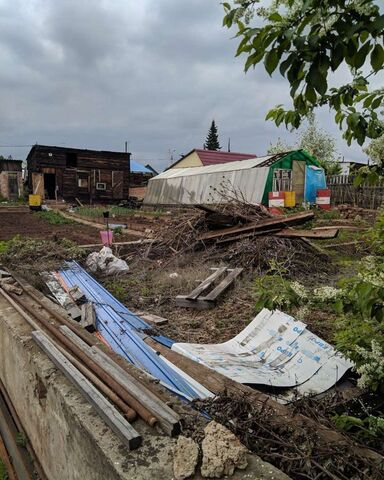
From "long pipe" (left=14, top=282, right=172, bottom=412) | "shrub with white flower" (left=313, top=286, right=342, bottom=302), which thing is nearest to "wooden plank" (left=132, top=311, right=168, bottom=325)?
"long pipe" (left=14, top=282, right=172, bottom=412)

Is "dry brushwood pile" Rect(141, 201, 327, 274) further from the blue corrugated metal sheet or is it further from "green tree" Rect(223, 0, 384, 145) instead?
"green tree" Rect(223, 0, 384, 145)

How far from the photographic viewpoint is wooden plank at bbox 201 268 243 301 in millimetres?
5758

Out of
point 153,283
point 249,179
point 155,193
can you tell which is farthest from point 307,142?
point 153,283

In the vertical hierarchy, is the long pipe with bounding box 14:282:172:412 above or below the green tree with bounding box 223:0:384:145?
below

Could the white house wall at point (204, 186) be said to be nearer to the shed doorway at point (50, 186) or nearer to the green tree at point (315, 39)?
the shed doorway at point (50, 186)

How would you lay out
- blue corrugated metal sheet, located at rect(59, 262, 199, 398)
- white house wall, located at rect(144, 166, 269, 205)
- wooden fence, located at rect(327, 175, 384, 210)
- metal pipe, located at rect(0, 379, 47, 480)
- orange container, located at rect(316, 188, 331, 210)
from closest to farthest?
metal pipe, located at rect(0, 379, 47, 480), blue corrugated metal sheet, located at rect(59, 262, 199, 398), wooden fence, located at rect(327, 175, 384, 210), orange container, located at rect(316, 188, 331, 210), white house wall, located at rect(144, 166, 269, 205)

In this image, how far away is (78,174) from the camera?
35.5 meters

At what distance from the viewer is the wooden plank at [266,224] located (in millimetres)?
7604

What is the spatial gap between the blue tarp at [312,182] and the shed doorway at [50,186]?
24.3 m

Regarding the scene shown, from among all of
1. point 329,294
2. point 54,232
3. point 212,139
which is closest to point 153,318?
point 329,294

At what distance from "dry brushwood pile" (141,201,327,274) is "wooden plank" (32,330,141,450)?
446 cm

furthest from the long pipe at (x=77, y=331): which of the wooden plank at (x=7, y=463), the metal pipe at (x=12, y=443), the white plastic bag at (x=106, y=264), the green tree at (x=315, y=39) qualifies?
the white plastic bag at (x=106, y=264)

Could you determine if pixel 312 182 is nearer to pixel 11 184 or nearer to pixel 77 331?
pixel 77 331

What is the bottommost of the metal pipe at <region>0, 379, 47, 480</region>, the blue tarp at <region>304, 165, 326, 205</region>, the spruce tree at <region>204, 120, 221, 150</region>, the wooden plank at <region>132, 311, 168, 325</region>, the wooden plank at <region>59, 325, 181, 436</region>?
the metal pipe at <region>0, 379, 47, 480</region>
